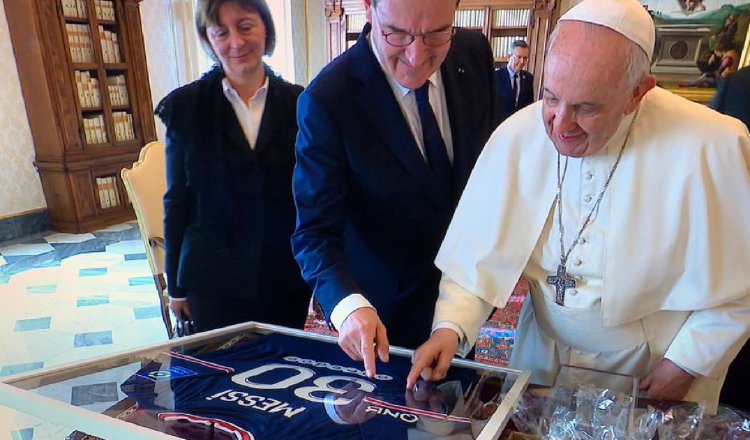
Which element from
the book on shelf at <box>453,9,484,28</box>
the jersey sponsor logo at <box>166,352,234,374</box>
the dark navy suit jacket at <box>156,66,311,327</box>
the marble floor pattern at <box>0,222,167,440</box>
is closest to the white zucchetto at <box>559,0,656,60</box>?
the jersey sponsor logo at <box>166,352,234,374</box>

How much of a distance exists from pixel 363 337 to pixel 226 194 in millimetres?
886

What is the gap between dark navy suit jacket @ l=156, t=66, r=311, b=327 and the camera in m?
1.79

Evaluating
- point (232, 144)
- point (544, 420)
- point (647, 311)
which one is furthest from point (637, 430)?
point (232, 144)

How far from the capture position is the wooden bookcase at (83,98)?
17.3 feet

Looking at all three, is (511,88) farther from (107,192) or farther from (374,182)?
(374,182)

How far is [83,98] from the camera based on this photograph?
575 cm

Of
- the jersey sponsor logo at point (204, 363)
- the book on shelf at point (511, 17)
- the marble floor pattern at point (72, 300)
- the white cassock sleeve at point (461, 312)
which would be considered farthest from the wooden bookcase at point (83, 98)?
the white cassock sleeve at point (461, 312)

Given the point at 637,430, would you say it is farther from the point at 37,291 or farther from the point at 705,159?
the point at 37,291

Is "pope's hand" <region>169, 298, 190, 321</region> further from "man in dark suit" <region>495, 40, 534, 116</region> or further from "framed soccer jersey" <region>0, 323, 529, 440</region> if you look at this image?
"man in dark suit" <region>495, 40, 534, 116</region>

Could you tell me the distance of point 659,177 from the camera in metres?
1.12

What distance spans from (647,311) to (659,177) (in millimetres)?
287

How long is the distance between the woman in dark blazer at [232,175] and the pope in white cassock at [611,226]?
76 cm

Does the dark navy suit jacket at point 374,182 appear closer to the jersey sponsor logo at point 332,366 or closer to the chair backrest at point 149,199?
the jersey sponsor logo at point 332,366

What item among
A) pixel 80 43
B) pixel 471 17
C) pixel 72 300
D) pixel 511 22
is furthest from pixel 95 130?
pixel 511 22
